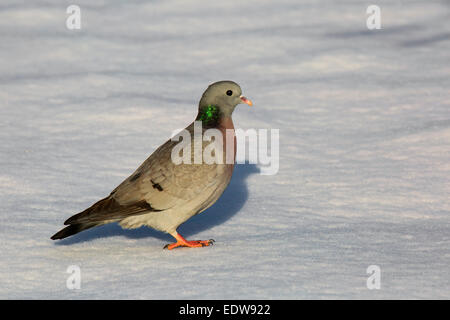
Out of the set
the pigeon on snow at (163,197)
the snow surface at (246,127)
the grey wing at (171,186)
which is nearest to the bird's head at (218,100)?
the pigeon on snow at (163,197)

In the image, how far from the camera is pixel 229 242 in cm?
561

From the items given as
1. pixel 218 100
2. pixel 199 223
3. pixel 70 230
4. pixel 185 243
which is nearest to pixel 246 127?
pixel 199 223

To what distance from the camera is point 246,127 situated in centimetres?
823

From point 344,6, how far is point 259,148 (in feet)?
17.9

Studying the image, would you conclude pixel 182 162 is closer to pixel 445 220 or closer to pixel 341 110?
pixel 445 220

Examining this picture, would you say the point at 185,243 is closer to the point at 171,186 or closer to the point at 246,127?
the point at 171,186

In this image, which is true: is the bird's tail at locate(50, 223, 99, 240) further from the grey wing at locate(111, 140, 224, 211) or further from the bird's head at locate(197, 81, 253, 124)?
the bird's head at locate(197, 81, 253, 124)

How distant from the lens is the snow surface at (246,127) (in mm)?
4949

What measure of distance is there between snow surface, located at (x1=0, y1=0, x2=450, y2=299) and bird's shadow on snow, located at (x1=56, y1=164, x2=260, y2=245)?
2cm

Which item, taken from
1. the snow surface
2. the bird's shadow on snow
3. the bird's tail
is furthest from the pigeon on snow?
the bird's shadow on snow

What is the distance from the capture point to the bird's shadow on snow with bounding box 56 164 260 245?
589 centimetres

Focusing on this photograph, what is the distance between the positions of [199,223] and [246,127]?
220 centimetres
